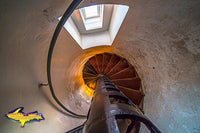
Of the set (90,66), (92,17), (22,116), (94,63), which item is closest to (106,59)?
(94,63)

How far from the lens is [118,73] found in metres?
4.09

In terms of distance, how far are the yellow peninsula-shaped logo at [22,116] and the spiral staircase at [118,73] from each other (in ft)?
9.60

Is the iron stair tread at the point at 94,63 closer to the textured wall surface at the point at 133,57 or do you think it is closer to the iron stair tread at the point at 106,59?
the iron stair tread at the point at 106,59

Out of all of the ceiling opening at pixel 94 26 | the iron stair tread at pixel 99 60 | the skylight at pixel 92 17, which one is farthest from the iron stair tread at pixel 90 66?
the skylight at pixel 92 17

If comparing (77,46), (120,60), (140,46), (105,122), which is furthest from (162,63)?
(105,122)

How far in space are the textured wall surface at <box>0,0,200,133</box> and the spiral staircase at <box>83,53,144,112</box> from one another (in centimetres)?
32

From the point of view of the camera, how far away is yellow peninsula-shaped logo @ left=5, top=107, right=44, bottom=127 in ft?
3.48

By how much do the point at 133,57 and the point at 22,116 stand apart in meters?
3.11

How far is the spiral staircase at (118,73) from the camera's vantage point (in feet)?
11.7

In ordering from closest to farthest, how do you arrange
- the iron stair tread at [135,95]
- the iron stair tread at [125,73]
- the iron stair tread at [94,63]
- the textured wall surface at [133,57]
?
the textured wall surface at [133,57] < the iron stair tread at [135,95] < the iron stair tread at [125,73] < the iron stair tread at [94,63]

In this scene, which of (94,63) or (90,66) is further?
(90,66)

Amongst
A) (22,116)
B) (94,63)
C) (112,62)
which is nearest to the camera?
(22,116)

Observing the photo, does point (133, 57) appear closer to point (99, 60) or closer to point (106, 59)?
point (106, 59)

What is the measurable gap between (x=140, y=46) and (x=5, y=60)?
2766 millimetres
